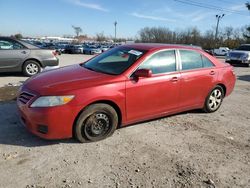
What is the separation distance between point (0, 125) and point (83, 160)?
1984 millimetres

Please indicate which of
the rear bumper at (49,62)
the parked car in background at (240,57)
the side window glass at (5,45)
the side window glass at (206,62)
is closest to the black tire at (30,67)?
the rear bumper at (49,62)

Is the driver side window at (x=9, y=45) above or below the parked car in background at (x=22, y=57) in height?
above

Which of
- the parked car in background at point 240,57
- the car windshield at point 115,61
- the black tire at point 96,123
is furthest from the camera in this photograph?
the parked car in background at point 240,57

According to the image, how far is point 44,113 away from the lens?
3.77 meters

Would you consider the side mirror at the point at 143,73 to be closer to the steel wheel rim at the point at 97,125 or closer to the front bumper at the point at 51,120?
the steel wheel rim at the point at 97,125

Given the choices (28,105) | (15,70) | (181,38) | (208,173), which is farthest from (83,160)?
(181,38)

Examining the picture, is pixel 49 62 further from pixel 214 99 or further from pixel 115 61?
pixel 214 99

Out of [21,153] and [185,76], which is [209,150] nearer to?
[185,76]

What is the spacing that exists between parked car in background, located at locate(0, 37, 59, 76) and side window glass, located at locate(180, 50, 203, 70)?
6.35 meters

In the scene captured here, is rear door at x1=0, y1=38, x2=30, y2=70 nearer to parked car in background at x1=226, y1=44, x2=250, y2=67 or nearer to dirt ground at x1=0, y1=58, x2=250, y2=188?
dirt ground at x1=0, y1=58, x2=250, y2=188

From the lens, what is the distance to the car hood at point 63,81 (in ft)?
12.9

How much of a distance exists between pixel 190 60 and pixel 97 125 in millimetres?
2374

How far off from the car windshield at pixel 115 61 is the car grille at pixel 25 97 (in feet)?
4.21

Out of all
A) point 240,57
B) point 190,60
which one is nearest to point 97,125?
point 190,60
